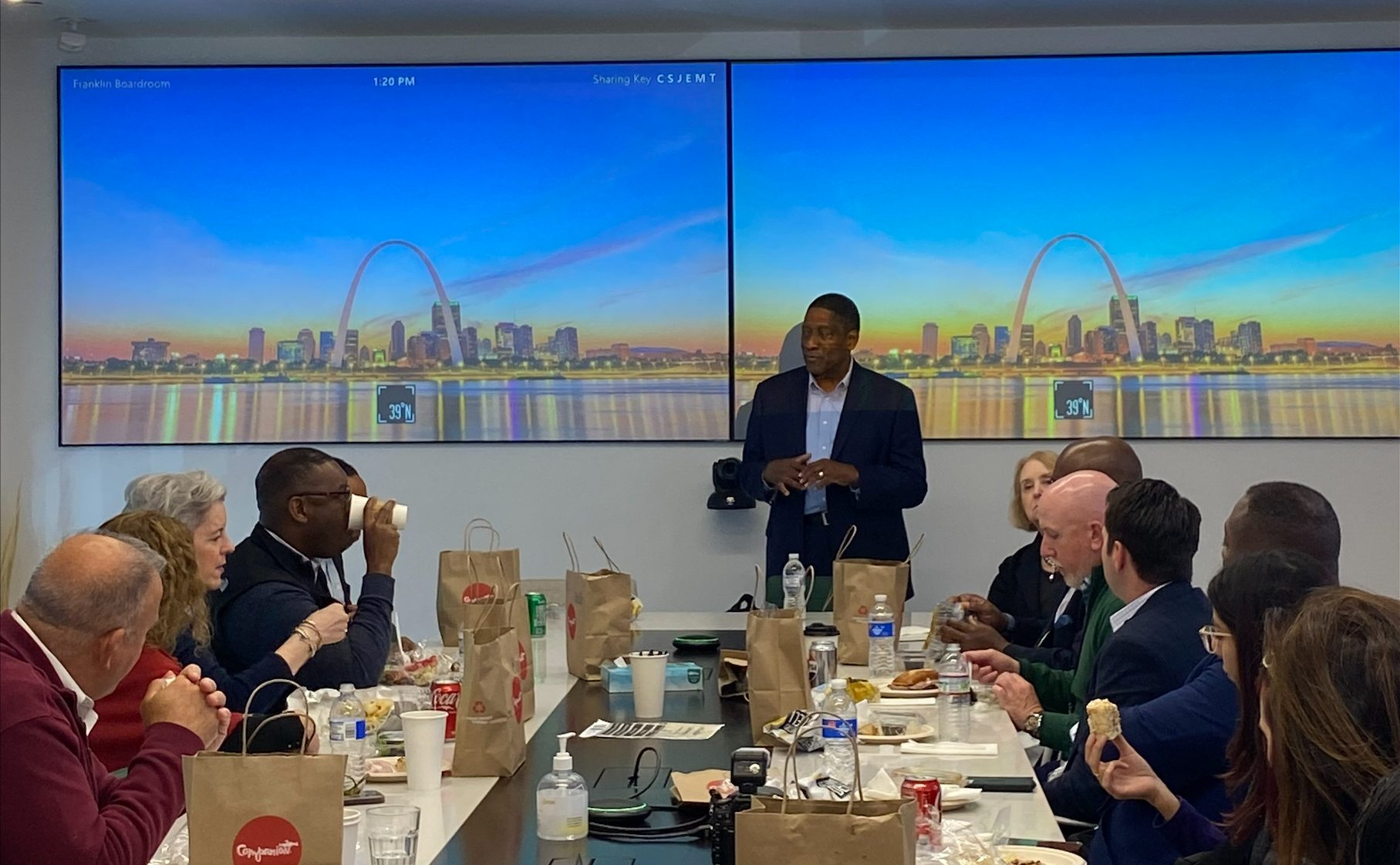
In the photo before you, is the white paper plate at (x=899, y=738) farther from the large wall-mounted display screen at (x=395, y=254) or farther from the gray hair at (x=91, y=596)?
the large wall-mounted display screen at (x=395, y=254)

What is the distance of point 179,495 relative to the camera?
130 inches

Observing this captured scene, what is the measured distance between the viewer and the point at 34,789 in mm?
1752

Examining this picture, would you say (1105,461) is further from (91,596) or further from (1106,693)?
(91,596)

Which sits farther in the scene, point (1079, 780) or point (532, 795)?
point (1079, 780)

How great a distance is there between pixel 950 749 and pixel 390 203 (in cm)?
398

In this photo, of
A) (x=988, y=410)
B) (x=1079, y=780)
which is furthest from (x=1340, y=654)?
(x=988, y=410)

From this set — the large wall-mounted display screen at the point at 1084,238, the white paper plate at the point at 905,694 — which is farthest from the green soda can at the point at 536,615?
the large wall-mounted display screen at the point at 1084,238

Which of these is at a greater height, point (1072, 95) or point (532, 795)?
point (1072, 95)

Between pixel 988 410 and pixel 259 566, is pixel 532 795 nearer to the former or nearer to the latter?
pixel 259 566

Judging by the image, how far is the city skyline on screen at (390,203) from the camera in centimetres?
584

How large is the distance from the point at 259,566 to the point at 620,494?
2620 millimetres

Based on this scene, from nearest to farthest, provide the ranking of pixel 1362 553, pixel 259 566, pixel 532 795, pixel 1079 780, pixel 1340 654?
pixel 1340 654
pixel 532 795
pixel 1079 780
pixel 259 566
pixel 1362 553

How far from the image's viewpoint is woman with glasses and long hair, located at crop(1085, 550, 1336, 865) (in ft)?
6.72

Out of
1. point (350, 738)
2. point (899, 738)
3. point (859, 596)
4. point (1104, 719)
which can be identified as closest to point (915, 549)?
point (859, 596)
